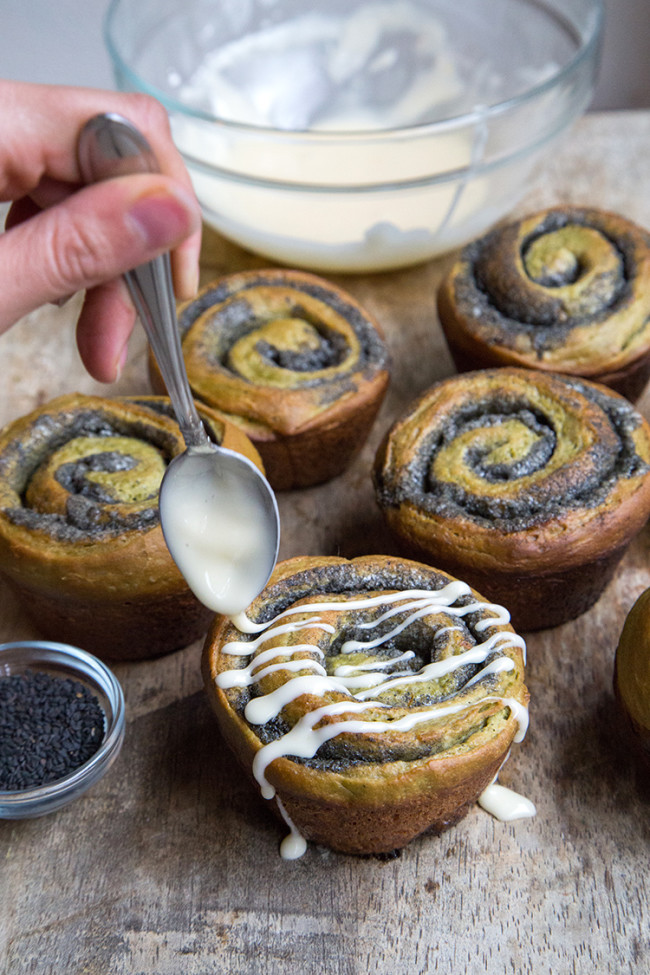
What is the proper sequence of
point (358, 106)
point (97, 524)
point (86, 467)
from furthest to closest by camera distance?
point (358, 106), point (86, 467), point (97, 524)

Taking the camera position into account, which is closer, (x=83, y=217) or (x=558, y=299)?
(x=83, y=217)

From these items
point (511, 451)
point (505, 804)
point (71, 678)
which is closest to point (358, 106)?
point (511, 451)

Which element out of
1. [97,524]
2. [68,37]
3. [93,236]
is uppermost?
[93,236]

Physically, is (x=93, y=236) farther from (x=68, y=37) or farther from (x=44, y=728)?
(x=68, y=37)

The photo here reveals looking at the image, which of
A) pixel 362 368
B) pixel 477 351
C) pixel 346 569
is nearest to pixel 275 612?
pixel 346 569

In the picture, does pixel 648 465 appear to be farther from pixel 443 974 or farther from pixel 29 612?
pixel 29 612
